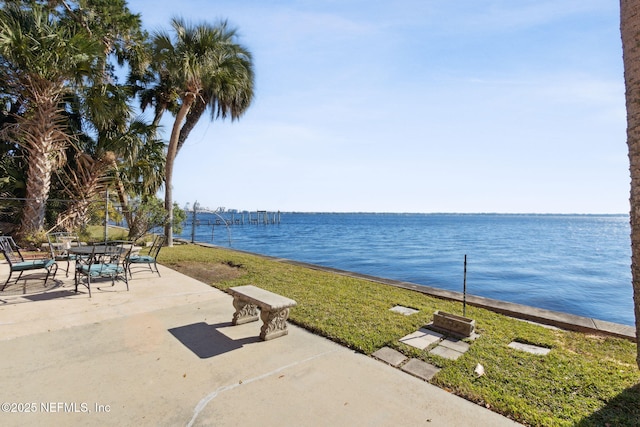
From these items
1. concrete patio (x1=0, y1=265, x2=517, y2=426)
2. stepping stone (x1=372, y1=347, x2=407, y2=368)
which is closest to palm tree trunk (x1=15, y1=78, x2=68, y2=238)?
concrete patio (x1=0, y1=265, x2=517, y2=426)

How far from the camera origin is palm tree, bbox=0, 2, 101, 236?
908cm

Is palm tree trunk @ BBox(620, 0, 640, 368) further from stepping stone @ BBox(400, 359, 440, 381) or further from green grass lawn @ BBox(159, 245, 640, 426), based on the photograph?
stepping stone @ BBox(400, 359, 440, 381)

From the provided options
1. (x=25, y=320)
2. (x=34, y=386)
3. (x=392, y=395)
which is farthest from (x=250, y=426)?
(x=25, y=320)

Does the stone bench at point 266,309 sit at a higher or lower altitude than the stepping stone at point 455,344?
higher

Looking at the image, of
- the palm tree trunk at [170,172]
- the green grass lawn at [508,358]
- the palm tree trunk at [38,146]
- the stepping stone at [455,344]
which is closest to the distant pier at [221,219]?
the palm tree trunk at [170,172]

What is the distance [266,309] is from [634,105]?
396cm

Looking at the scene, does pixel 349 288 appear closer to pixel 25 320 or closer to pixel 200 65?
pixel 25 320

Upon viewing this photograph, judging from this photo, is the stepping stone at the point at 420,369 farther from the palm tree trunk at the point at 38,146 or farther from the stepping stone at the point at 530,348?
the palm tree trunk at the point at 38,146

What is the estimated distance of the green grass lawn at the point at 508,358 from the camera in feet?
8.93

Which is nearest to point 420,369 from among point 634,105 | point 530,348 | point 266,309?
point 530,348

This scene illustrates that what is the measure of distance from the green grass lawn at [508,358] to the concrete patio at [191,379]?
321 millimetres

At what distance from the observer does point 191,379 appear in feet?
10.0

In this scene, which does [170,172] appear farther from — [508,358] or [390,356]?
[508,358]

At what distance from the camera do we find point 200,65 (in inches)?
472
